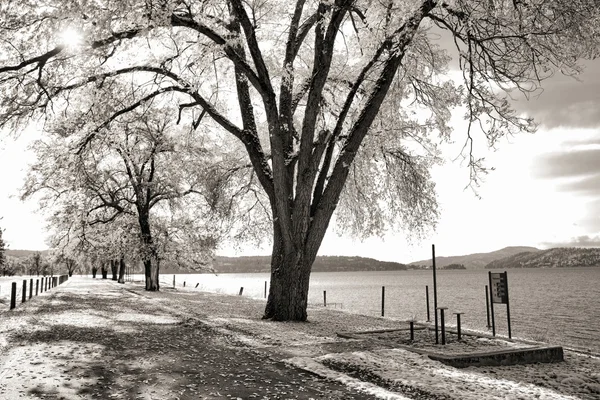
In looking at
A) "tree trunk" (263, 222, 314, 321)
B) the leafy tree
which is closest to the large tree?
"tree trunk" (263, 222, 314, 321)

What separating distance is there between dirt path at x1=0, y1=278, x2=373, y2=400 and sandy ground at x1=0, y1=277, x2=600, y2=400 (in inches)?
0.6

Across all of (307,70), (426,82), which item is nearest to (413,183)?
(426,82)

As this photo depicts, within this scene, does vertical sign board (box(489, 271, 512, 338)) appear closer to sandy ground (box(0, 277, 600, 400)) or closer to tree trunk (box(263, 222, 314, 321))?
sandy ground (box(0, 277, 600, 400))

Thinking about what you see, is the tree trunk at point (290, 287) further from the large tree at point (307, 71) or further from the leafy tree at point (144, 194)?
the leafy tree at point (144, 194)

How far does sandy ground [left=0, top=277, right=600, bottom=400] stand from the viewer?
241 inches

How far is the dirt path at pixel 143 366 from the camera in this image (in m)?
6.05

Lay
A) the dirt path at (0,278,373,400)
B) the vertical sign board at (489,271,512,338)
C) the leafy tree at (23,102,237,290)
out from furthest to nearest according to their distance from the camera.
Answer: the leafy tree at (23,102,237,290) → the vertical sign board at (489,271,512,338) → the dirt path at (0,278,373,400)

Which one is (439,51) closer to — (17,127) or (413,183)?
(413,183)

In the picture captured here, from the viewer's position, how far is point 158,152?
29359 mm

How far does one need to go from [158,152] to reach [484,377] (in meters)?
25.6

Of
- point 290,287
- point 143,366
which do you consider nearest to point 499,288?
point 290,287

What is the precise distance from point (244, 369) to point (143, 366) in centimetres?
162

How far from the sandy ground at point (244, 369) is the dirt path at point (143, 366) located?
1cm

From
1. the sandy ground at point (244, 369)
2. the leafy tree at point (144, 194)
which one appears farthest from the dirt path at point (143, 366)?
the leafy tree at point (144, 194)
